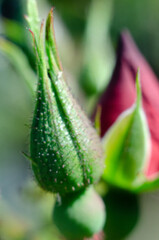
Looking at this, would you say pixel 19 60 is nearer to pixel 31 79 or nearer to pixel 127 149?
pixel 31 79

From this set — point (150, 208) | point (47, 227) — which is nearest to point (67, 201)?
point (47, 227)

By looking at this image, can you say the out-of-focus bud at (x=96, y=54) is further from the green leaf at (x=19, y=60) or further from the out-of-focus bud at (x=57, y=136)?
the out-of-focus bud at (x=57, y=136)

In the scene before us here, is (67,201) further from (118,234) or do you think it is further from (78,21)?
(78,21)

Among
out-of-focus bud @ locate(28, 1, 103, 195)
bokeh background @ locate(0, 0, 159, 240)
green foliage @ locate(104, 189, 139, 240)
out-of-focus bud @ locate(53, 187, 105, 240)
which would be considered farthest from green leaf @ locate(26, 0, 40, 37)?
green foliage @ locate(104, 189, 139, 240)

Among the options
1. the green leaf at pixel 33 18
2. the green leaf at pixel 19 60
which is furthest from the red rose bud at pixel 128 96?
the green leaf at pixel 33 18

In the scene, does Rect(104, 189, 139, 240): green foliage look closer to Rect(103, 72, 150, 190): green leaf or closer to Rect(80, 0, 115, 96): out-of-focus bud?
Rect(103, 72, 150, 190): green leaf

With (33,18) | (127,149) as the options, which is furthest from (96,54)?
(33,18)
